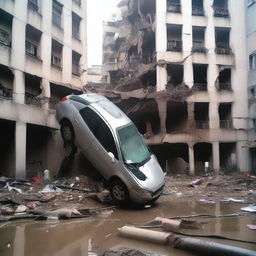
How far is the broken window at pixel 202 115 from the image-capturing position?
958 inches

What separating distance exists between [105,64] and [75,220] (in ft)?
108

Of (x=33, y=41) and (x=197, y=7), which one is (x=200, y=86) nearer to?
(x=197, y=7)

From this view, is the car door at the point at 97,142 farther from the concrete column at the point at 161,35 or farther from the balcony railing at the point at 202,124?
the balcony railing at the point at 202,124

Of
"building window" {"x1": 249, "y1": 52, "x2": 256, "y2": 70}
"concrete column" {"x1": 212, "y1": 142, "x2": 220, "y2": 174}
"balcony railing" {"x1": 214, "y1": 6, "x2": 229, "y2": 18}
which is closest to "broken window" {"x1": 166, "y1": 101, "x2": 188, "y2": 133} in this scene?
"concrete column" {"x1": 212, "y1": 142, "x2": 220, "y2": 174}

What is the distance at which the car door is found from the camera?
9467 millimetres

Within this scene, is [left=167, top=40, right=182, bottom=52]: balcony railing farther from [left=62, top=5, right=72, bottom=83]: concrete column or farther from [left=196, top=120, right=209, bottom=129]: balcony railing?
[left=62, top=5, right=72, bottom=83]: concrete column

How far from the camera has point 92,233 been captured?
621cm

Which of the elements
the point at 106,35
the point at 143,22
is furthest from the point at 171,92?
the point at 106,35

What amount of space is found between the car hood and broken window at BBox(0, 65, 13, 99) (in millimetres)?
10449

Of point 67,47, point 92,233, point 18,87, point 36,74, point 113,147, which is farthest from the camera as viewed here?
point 67,47

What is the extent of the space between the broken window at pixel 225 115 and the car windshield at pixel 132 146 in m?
15.9

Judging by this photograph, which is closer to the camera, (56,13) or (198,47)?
(56,13)

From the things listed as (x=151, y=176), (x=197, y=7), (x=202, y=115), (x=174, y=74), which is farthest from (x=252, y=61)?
(x=151, y=176)

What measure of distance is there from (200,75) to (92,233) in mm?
22527
